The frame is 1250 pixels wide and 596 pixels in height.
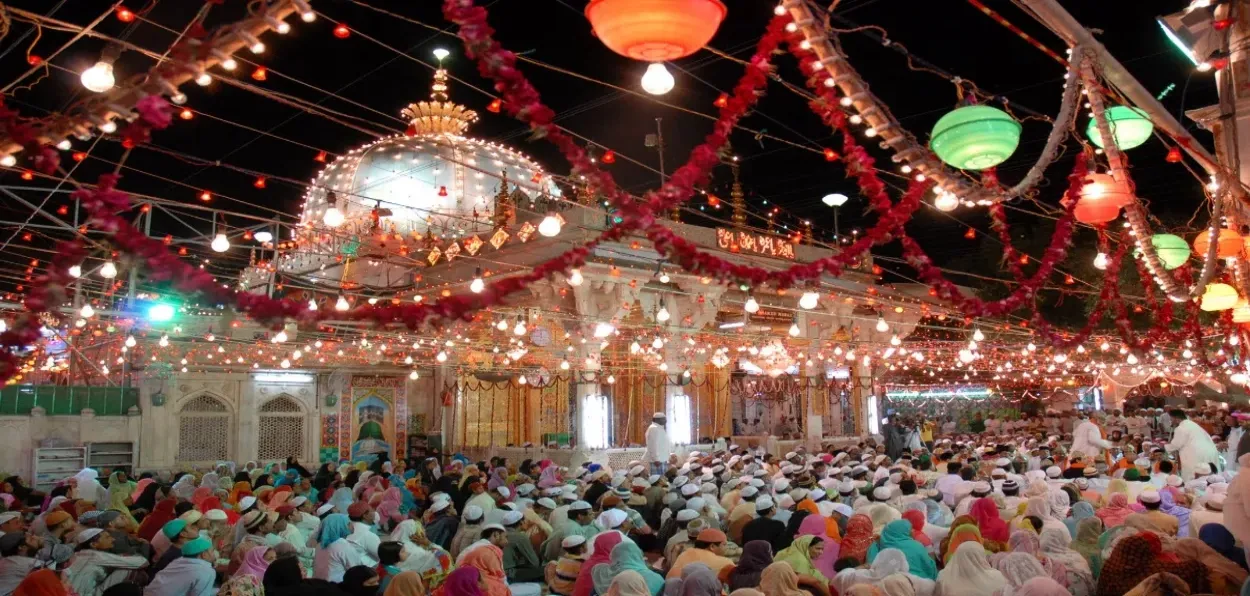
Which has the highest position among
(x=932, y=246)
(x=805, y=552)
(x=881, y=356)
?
(x=932, y=246)

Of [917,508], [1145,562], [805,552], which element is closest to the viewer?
[1145,562]

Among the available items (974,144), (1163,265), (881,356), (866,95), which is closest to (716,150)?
(866,95)

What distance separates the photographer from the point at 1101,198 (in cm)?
672

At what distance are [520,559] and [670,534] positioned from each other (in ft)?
5.50

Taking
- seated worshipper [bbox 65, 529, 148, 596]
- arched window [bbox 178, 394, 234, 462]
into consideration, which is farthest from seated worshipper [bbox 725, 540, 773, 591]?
arched window [bbox 178, 394, 234, 462]

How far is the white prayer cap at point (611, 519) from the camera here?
31.5ft

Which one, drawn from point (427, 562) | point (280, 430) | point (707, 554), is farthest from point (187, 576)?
point (280, 430)

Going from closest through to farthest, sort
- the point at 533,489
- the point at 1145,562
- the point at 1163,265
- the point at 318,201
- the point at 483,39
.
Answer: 1. the point at 483,39
2. the point at 1145,562
3. the point at 1163,265
4. the point at 533,489
5. the point at 318,201

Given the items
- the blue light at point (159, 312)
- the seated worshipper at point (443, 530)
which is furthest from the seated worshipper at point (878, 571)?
the blue light at point (159, 312)

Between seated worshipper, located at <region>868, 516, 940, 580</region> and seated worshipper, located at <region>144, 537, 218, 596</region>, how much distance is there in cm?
500

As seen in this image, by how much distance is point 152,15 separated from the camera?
5125 mm

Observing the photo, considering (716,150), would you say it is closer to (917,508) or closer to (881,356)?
(917,508)

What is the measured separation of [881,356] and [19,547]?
18535 millimetres

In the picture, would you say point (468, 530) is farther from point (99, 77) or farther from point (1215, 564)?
point (1215, 564)
